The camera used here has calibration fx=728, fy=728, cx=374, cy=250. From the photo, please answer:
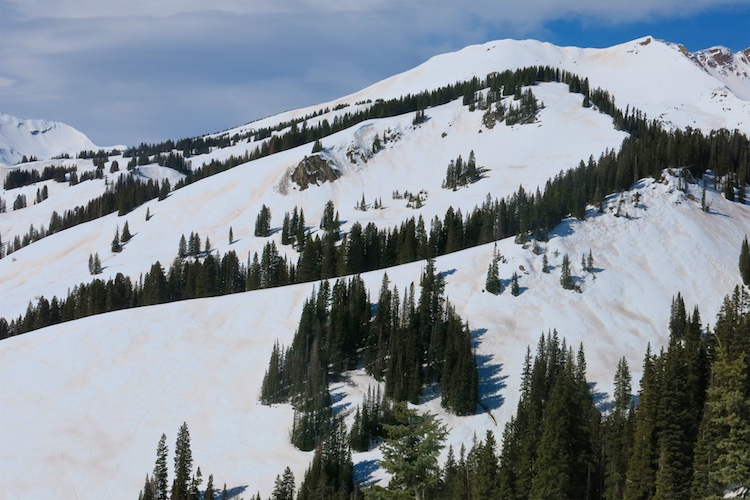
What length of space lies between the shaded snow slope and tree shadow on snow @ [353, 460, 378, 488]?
0.58 metres

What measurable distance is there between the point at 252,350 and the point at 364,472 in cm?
3663

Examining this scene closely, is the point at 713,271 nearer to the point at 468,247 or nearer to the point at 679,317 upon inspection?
the point at 679,317

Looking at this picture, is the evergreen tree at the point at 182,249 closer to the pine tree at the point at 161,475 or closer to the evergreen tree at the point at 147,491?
the pine tree at the point at 161,475

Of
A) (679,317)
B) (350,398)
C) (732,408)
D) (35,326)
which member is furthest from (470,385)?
(35,326)

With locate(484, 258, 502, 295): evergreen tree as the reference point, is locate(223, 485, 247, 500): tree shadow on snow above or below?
below

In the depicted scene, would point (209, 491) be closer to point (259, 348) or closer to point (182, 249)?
point (259, 348)

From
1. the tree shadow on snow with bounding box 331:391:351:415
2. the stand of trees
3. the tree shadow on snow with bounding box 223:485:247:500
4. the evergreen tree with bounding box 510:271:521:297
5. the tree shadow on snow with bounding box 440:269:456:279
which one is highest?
the tree shadow on snow with bounding box 440:269:456:279

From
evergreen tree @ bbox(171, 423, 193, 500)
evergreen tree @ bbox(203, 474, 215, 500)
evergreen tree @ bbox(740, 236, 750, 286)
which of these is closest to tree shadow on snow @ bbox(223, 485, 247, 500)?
evergreen tree @ bbox(203, 474, 215, 500)

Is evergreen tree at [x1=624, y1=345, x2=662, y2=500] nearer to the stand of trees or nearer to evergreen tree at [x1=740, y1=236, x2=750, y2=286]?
the stand of trees

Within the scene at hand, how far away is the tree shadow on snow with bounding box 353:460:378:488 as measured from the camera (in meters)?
96.8

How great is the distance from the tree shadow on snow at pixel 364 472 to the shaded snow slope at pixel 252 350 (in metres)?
0.58

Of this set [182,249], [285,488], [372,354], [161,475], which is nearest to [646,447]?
[285,488]

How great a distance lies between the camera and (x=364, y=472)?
3890 inches

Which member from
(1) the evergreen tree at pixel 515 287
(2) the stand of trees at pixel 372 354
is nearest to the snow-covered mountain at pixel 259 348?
(1) the evergreen tree at pixel 515 287
